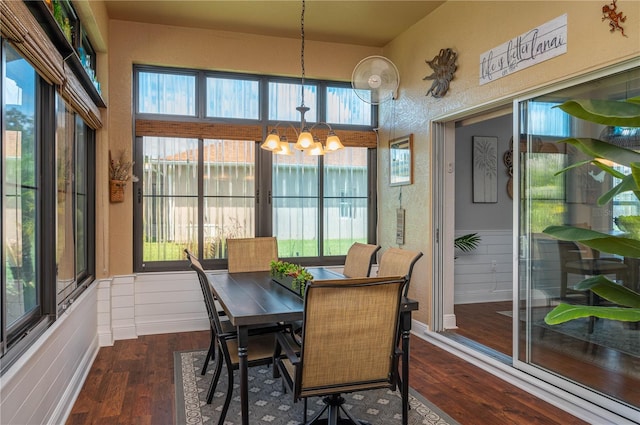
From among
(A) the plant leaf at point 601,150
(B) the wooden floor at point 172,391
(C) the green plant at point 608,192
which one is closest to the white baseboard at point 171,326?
(B) the wooden floor at point 172,391

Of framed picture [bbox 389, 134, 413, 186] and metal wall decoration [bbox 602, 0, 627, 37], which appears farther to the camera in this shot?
framed picture [bbox 389, 134, 413, 186]

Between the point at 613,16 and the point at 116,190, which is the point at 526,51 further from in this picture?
the point at 116,190

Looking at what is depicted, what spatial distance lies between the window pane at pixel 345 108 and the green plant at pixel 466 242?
1.76 metres

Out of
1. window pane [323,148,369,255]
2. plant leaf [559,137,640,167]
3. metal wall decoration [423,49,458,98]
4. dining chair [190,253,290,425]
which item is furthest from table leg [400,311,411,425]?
window pane [323,148,369,255]

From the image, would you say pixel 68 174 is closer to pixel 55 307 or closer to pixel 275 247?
pixel 55 307

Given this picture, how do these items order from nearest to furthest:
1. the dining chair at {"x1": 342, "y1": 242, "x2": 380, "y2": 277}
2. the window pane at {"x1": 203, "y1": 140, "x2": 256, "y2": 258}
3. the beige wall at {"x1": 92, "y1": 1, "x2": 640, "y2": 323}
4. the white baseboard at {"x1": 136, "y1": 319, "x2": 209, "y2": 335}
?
the beige wall at {"x1": 92, "y1": 1, "x2": 640, "y2": 323} < the dining chair at {"x1": 342, "y1": 242, "x2": 380, "y2": 277} < the white baseboard at {"x1": 136, "y1": 319, "x2": 209, "y2": 335} < the window pane at {"x1": 203, "y1": 140, "x2": 256, "y2": 258}

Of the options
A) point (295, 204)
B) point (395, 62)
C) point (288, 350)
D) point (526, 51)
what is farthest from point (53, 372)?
point (395, 62)

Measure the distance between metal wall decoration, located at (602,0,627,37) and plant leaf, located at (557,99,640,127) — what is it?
1268 millimetres

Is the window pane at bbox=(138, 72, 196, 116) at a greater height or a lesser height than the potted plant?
greater

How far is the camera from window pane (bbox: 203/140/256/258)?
468cm

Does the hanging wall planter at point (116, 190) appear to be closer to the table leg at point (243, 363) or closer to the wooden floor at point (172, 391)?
the wooden floor at point (172, 391)

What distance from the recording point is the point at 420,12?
4180mm

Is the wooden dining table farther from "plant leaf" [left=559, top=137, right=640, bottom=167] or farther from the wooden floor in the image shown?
"plant leaf" [left=559, top=137, right=640, bottom=167]

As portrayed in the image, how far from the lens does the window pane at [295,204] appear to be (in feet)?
16.2
